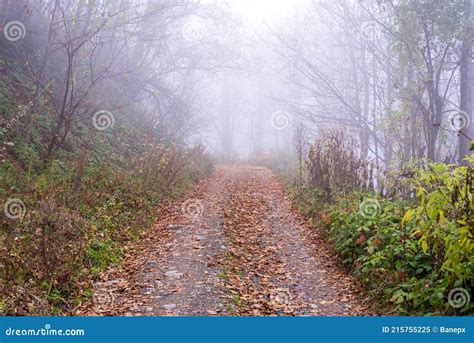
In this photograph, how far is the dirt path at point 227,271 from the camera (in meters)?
5.59

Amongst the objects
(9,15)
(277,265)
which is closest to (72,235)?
(277,265)

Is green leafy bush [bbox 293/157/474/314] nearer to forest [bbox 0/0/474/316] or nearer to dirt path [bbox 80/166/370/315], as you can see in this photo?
forest [bbox 0/0/474/316]

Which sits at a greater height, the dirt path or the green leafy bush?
the green leafy bush

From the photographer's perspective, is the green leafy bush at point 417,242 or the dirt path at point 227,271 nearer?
the green leafy bush at point 417,242

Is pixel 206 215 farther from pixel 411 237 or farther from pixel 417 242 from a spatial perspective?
pixel 417 242

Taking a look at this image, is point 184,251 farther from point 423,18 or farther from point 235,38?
point 235,38

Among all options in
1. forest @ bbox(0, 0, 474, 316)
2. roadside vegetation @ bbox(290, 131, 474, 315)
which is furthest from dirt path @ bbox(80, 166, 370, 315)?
roadside vegetation @ bbox(290, 131, 474, 315)

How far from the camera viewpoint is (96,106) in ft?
45.4

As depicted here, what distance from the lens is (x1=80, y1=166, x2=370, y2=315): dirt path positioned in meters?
5.59

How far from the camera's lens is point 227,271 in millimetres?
6781

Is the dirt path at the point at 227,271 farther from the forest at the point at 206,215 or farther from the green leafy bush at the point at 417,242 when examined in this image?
the green leafy bush at the point at 417,242

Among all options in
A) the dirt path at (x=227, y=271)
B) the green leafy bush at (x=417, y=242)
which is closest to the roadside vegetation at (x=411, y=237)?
the green leafy bush at (x=417, y=242)

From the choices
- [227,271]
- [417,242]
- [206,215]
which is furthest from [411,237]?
[206,215]

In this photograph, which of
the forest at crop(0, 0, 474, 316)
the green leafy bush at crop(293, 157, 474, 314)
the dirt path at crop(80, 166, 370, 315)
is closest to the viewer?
the green leafy bush at crop(293, 157, 474, 314)
